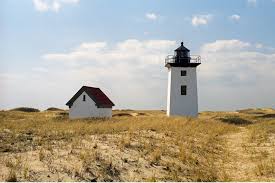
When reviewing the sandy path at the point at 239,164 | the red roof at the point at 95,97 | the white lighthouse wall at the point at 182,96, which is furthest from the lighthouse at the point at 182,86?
the sandy path at the point at 239,164

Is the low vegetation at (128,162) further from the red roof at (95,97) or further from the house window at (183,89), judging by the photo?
the red roof at (95,97)

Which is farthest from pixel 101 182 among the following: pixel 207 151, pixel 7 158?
A: pixel 207 151

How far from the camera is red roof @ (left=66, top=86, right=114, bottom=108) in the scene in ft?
145

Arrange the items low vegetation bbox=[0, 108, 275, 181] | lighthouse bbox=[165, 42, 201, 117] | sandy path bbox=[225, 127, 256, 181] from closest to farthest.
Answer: low vegetation bbox=[0, 108, 275, 181], sandy path bbox=[225, 127, 256, 181], lighthouse bbox=[165, 42, 201, 117]

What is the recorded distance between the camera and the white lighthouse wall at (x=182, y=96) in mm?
43219

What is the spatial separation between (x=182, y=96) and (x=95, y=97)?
33.5ft

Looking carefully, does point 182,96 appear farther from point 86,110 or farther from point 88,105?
point 86,110

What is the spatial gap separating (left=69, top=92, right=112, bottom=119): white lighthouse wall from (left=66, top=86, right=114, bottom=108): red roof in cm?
38

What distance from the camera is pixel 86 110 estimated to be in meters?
44.6

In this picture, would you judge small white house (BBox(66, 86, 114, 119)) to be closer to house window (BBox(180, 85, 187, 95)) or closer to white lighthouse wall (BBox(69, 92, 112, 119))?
white lighthouse wall (BBox(69, 92, 112, 119))

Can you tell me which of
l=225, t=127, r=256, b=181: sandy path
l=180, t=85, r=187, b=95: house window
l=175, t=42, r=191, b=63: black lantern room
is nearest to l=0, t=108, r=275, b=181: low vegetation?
l=225, t=127, r=256, b=181: sandy path

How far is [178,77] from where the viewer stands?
43688mm

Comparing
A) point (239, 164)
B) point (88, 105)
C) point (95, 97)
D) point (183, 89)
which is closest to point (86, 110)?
point (88, 105)

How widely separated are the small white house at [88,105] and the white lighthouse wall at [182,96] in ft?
26.0
